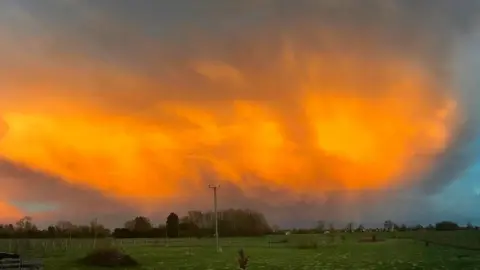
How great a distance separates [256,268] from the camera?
38.8 m

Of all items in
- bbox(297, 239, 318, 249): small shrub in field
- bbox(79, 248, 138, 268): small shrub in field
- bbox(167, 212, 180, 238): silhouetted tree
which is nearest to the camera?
bbox(79, 248, 138, 268): small shrub in field

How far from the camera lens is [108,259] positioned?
46.0 meters

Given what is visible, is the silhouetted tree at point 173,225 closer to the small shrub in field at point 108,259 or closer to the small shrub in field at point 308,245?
the small shrub in field at point 308,245

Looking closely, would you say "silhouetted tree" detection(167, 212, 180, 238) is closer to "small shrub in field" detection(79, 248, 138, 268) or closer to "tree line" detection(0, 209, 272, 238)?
"tree line" detection(0, 209, 272, 238)

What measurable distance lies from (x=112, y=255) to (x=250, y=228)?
3312 inches

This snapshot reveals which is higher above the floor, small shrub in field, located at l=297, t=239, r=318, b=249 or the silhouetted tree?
the silhouetted tree

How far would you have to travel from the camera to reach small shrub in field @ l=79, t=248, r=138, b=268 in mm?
44562

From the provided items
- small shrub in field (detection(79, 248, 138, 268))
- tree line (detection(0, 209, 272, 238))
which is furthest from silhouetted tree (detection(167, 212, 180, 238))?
small shrub in field (detection(79, 248, 138, 268))

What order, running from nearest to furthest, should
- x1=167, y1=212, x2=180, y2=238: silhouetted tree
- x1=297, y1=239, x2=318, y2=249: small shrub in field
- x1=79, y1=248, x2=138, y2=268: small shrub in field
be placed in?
x1=79, y1=248, x2=138, y2=268: small shrub in field → x1=297, y1=239, x2=318, y2=249: small shrub in field → x1=167, y1=212, x2=180, y2=238: silhouetted tree

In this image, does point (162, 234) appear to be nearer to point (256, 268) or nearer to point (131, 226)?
point (131, 226)

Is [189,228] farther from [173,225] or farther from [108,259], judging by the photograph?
[108,259]

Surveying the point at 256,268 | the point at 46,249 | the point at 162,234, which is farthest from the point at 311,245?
the point at 162,234

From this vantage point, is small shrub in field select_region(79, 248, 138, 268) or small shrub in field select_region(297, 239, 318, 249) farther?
small shrub in field select_region(297, 239, 318, 249)

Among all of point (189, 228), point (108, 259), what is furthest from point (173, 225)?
point (108, 259)
